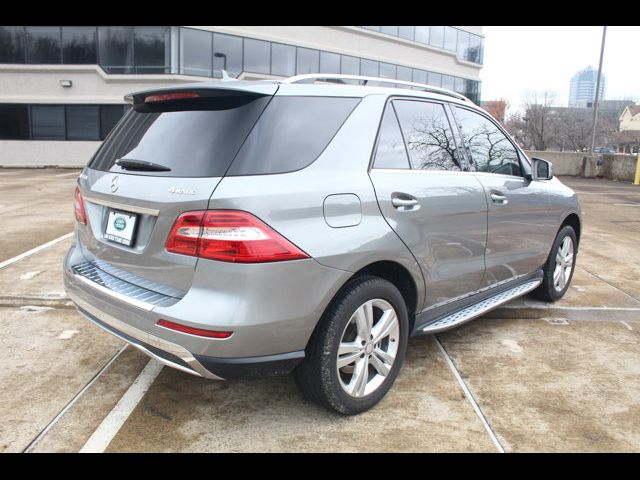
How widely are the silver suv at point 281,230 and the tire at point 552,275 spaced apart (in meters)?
1.58

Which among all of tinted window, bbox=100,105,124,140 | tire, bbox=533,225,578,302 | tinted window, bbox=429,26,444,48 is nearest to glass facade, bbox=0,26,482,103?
tinted window, bbox=100,105,124,140

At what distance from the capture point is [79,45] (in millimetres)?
22297

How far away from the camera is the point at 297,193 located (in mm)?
2484

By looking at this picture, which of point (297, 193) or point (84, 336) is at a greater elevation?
point (297, 193)

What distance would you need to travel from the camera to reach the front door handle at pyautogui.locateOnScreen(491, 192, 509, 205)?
3746 mm

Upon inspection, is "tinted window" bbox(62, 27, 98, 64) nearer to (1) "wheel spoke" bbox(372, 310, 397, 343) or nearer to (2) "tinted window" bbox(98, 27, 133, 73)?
(2) "tinted window" bbox(98, 27, 133, 73)

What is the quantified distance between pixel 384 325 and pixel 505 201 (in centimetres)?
156

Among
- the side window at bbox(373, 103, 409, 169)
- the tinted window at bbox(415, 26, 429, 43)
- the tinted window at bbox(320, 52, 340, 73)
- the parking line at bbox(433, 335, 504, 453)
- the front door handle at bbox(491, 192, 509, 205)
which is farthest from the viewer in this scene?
the tinted window at bbox(415, 26, 429, 43)

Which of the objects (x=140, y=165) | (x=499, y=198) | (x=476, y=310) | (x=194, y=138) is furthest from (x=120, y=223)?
(x=499, y=198)

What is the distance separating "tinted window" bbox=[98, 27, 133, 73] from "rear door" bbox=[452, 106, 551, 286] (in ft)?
69.4
